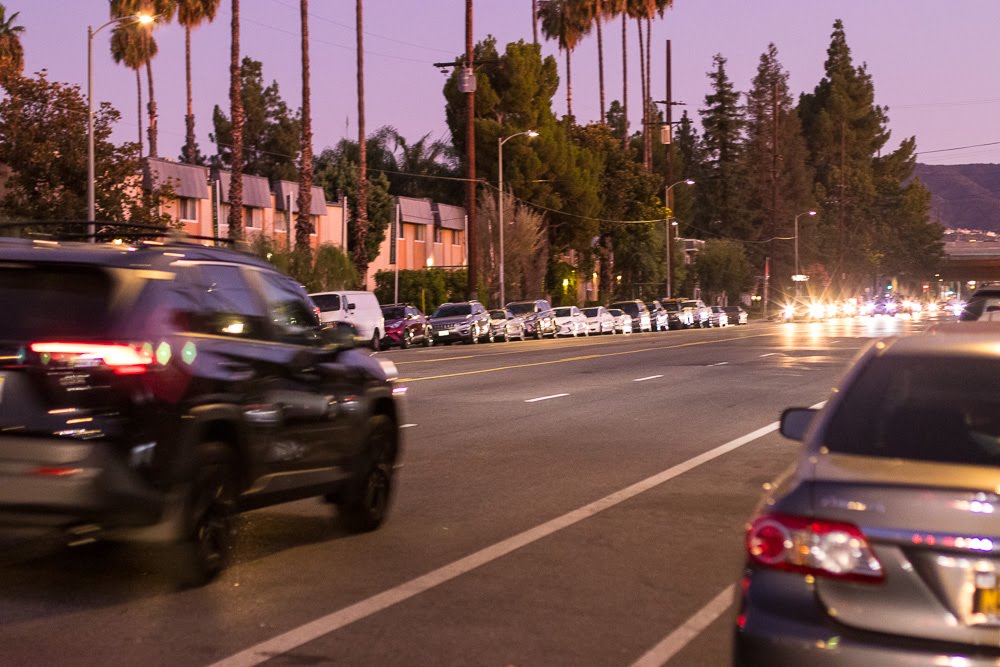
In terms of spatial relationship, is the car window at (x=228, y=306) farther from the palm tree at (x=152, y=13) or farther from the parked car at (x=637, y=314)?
the parked car at (x=637, y=314)

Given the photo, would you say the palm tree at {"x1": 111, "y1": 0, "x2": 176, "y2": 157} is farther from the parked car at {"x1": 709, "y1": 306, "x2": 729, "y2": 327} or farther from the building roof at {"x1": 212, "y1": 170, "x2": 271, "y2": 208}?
the parked car at {"x1": 709, "y1": 306, "x2": 729, "y2": 327}

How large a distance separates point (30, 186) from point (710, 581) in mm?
40595

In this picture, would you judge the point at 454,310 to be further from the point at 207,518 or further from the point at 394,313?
the point at 207,518

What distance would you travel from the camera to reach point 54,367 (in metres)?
7.45

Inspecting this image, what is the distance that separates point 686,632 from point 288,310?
11.7 ft

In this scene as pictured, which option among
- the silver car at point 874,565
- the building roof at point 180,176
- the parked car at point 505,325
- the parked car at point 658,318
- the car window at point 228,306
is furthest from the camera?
the parked car at point 658,318

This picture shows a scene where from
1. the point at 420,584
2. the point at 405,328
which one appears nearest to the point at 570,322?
the point at 405,328

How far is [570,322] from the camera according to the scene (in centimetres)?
6562

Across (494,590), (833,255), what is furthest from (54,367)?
(833,255)

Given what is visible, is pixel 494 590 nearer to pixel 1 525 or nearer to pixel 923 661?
pixel 1 525

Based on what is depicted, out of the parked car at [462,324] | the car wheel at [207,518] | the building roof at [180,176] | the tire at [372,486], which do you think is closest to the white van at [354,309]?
the parked car at [462,324]

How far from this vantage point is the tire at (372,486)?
991 centimetres

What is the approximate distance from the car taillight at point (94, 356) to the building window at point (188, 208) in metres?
55.6

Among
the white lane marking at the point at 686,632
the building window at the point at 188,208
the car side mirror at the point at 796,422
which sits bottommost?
the white lane marking at the point at 686,632
